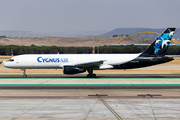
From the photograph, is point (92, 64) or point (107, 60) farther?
point (107, 60)

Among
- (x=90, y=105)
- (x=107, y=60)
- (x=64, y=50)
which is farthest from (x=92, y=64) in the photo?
(x=64, y=50)

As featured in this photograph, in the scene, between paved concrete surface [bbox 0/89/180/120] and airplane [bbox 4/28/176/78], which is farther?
airplane [bbox 4/28/176/78]

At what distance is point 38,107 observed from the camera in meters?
19.8

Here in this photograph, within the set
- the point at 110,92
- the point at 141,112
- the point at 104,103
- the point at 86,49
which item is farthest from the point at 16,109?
the point at 86,49

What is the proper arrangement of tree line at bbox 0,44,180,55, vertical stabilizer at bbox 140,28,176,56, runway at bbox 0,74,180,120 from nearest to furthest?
runway at bbox 0,74,180,120, vertical stabilizer at bbox 140,28,176,56, tree line at bbox 0,44,180,55

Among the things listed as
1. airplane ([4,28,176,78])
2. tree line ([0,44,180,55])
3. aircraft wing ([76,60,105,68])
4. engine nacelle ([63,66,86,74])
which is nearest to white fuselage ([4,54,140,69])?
airplane ([4,28,176,78])

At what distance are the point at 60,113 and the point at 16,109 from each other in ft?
11.6

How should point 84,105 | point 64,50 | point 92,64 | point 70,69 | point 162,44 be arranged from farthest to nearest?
point 64,50
point 162,44
point 92,64
point 70,69
point 84,105

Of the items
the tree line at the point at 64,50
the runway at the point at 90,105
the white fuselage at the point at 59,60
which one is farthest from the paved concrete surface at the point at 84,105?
the tree line at the point at 64,50

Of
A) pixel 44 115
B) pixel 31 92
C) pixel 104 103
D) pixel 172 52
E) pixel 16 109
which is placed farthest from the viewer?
pixel 172 52

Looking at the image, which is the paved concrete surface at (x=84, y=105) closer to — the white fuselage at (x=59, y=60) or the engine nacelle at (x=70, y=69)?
the engine nacelle at (x=70, y=69)

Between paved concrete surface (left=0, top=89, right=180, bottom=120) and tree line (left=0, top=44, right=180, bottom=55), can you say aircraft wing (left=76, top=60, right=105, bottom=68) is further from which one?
tree line (left=0, top=44, right=180, bottom=55)

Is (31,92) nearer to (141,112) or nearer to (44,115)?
(44,115)

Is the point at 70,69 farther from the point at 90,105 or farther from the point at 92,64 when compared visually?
the point at 90,105
